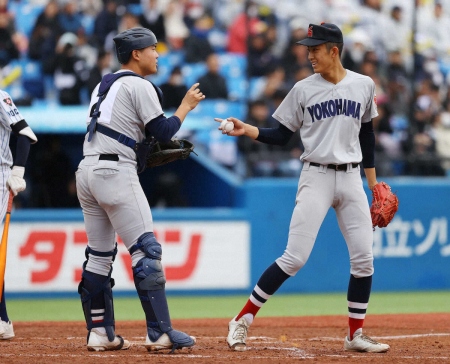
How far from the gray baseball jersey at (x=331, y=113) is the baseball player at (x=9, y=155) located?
82.0 inches

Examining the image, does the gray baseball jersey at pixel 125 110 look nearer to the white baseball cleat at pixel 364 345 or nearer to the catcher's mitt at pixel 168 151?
the catcher's mitt at pixel 168 151

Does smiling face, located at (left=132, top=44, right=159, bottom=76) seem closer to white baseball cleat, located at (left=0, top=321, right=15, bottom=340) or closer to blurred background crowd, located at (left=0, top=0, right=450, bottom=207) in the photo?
white baseball cleat, located at (left=0, top=321, right=15, bottom=340)

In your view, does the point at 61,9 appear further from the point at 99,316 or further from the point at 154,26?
the point at 99,316

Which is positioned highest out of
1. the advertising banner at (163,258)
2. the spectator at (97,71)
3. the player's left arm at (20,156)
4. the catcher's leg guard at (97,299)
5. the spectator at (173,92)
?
the spectator at (97,71)

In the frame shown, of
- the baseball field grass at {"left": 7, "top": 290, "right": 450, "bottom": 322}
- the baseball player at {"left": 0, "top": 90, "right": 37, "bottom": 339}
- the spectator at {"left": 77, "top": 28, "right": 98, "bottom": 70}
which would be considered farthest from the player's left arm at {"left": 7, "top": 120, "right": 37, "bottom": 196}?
the spectator at {"left": 77, "top": 28, "right": 98, "bottom": 70}

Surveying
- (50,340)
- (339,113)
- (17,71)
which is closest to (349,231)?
(339,113)

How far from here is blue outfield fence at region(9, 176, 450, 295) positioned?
33.2ft

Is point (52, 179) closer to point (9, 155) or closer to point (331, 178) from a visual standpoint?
point (9, 155)

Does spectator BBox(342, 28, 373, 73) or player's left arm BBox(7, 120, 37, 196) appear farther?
spectator BBox(342, 28, 373, 73)

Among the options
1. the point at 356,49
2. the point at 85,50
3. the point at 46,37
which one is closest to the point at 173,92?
the point at 85,50

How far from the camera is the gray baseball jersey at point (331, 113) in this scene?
542 centimetres

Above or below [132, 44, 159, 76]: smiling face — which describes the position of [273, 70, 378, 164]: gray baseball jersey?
below

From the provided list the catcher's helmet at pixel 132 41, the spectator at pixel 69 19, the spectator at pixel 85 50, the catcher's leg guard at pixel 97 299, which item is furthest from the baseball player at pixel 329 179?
the spectator at pixel 69 19

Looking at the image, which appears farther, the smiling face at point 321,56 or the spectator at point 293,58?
the spectator at point 293,58
